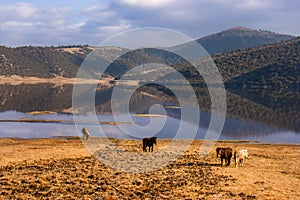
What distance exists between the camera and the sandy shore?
18.5 meters

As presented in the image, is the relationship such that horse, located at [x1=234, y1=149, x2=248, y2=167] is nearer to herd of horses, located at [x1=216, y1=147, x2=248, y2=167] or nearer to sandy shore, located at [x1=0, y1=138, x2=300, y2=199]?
herd of horses, located at [x1=216, y1=147, x2=248, y2=167]

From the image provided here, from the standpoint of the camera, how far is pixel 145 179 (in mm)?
21625

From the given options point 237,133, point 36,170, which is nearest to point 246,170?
point 36,170

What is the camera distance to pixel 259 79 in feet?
552

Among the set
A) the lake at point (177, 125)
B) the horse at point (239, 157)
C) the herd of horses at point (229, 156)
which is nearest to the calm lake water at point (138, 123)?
the lake at point (177, 125)

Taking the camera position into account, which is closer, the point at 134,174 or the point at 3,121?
the point at 134,174

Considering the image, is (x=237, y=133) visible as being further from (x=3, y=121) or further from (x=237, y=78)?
(x=237, y=78)

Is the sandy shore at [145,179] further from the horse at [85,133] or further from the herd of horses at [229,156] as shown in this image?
the horse at [85,133]

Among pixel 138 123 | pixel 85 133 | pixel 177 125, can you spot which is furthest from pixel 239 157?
pixel 138 123

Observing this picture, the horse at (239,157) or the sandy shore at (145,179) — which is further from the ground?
the horse at (239,157)

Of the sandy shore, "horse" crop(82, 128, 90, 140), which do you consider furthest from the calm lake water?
the sandy shore

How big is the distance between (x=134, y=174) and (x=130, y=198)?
5.03 meters

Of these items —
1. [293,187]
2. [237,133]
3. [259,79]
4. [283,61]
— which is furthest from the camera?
[283,61]

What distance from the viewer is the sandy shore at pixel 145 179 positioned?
18.5 meters
